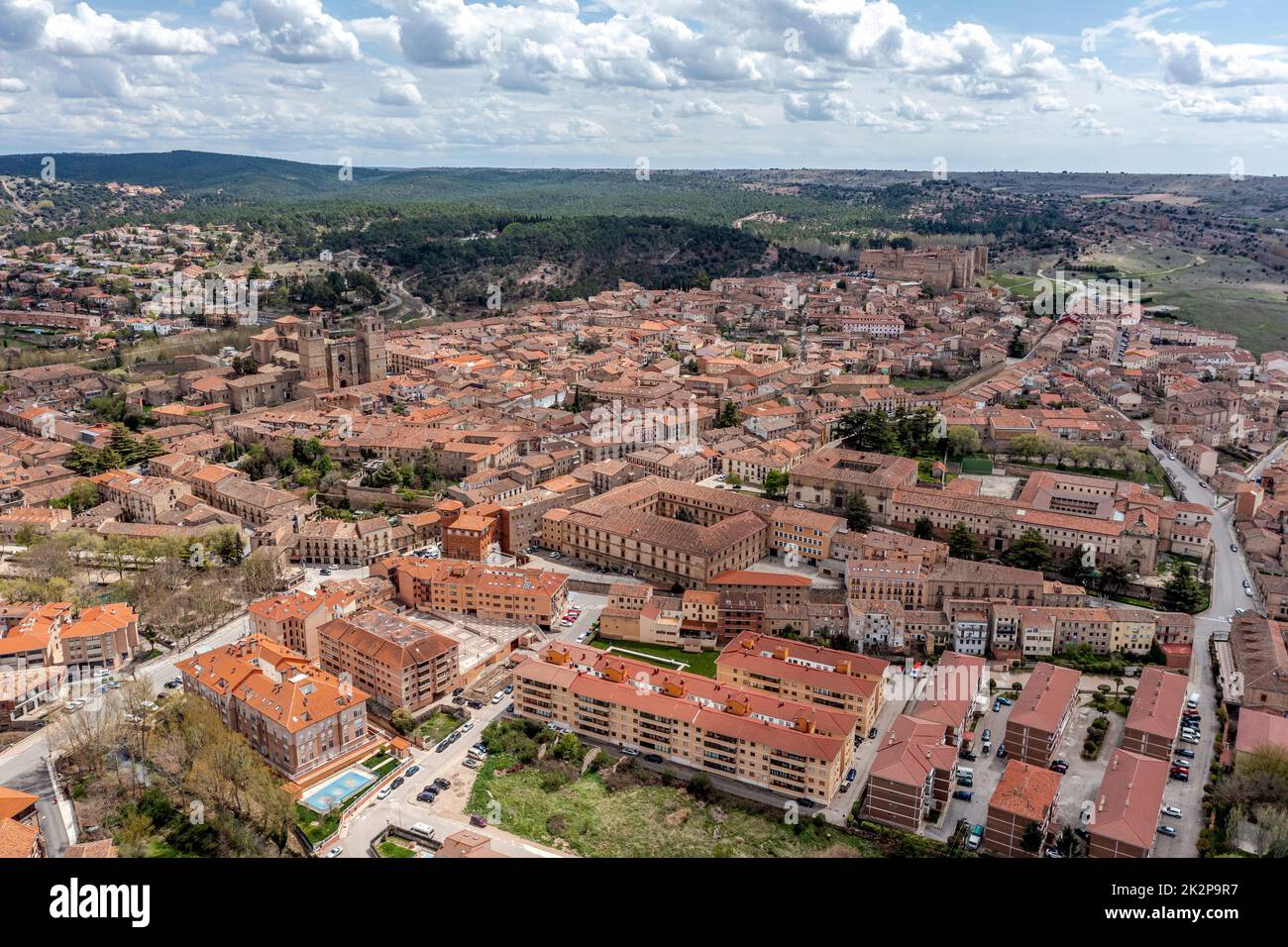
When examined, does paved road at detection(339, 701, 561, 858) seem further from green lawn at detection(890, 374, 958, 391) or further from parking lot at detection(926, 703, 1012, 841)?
green lawn at detection(890, 374, 958, 391)

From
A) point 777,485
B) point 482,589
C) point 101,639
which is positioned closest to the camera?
point 101,639

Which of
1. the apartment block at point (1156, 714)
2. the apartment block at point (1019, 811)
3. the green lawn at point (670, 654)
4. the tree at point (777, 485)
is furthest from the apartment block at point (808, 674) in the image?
the tree at point (777, 485)

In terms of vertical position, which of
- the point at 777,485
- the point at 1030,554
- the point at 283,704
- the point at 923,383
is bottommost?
the point at 283,704

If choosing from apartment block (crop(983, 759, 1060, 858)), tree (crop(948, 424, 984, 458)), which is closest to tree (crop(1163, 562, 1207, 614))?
apartment block (crop(983, 759, 1060, 858))

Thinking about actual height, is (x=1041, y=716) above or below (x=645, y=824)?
above

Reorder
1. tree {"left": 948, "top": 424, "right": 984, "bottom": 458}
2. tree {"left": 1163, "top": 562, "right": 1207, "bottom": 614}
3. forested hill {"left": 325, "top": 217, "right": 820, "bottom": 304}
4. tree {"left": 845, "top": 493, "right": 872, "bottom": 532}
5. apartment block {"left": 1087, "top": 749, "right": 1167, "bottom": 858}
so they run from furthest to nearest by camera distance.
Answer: forested hill {"left": 325, "top": 217, "right": 820, "bottom": 304}, tree {"left": 948, "top": 424, "right": 984, "bottom": 458}, tree {"left": 845, "top": 493, "right": 872, "bottom": 532}, tree {"left": 1163, "top": 562, "right": 1207, "bottom": 614}, apartment block {"left": 1087, "top": 749, "right": 1167, "bottom": 858}

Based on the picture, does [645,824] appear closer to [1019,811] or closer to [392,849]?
[392,849]

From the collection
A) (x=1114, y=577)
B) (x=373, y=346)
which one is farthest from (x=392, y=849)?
(x=373, y=346)
